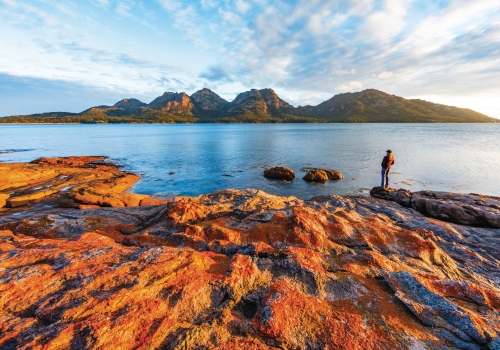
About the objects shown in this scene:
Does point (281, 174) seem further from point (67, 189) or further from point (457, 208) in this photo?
point (67, 189)

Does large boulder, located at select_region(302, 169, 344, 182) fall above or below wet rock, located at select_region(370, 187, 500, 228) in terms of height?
below

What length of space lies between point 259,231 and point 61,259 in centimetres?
720

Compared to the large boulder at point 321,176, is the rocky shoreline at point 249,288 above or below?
above

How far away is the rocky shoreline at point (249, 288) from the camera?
4.63 meters

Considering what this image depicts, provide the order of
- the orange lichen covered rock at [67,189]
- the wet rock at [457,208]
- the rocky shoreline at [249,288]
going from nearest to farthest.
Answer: the rocky shoreline at [249,288] → the wet rock at [457,208] → the orange lichen covered rock at [67,189]

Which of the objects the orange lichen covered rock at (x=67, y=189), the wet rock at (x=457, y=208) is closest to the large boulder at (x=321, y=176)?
the wet rock at (x=457, y=208)

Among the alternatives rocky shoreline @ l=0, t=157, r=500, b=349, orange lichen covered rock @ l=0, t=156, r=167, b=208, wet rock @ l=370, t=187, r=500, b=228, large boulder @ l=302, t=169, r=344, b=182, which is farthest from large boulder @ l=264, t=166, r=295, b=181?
rocky shoreline @ l=0, t=157, r=500, b=349

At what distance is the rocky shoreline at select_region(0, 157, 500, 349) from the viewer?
182 inches

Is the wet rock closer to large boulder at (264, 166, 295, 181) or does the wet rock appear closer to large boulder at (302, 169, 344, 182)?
large boulder at (302, 169, 344, 182)

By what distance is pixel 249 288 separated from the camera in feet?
20.9

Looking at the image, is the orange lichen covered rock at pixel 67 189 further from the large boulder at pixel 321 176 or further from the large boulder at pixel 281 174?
the large boulder at pixel 321 176

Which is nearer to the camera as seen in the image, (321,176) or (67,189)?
(67,189)

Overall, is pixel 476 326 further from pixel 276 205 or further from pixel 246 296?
pixel 276 205

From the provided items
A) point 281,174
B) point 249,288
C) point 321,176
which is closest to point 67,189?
point 281,174
